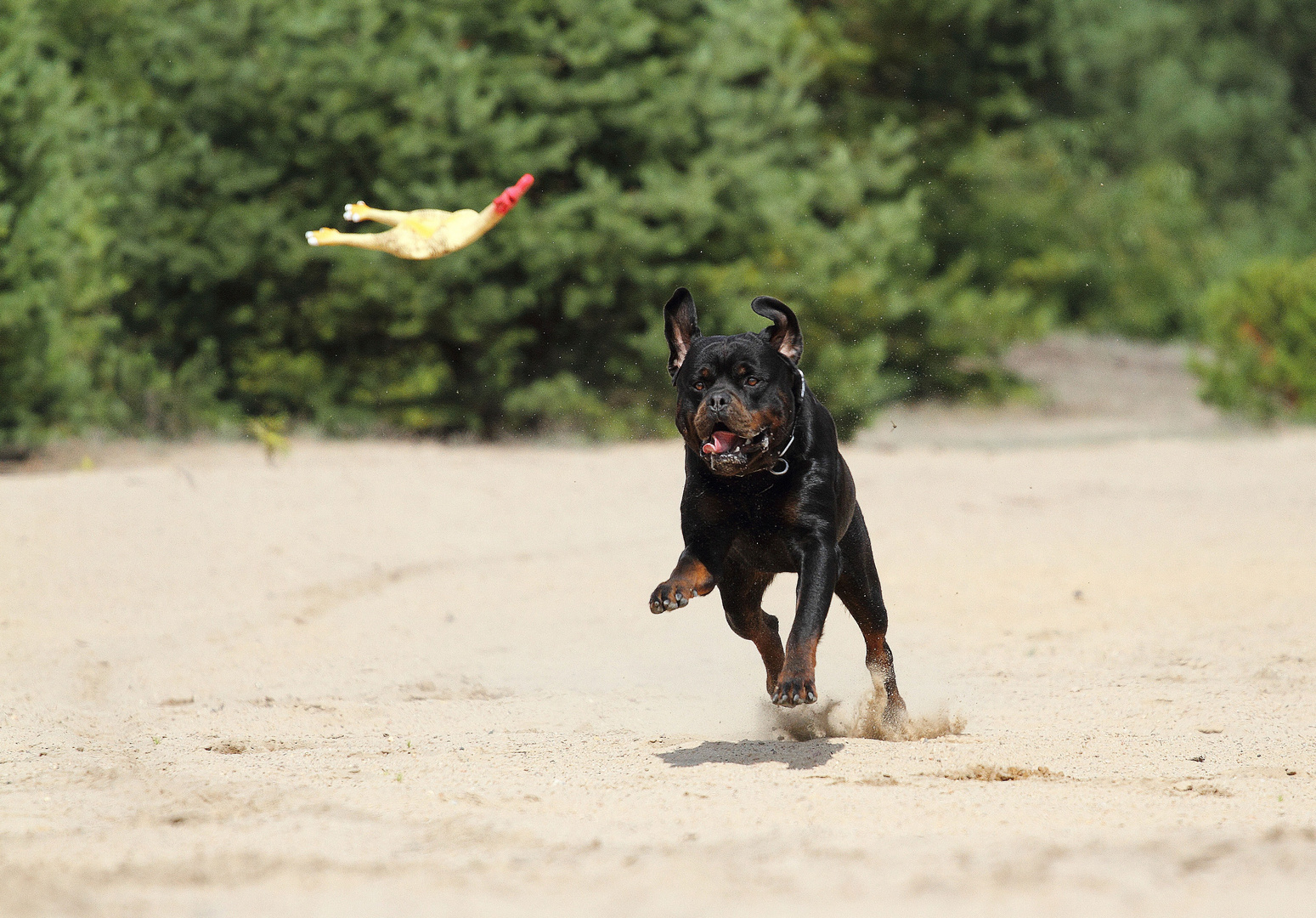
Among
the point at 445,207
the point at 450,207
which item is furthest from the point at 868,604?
the point at 450,207

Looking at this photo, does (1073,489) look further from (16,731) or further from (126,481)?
(16,731)

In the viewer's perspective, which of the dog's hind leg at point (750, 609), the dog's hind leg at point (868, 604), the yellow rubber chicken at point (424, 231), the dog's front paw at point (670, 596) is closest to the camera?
the dog's front paw at point (670, 596)

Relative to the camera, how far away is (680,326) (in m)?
5.51

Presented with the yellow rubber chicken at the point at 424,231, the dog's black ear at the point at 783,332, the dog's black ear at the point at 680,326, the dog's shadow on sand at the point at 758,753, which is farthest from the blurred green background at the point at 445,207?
the dog's black ear at the point at 783,332

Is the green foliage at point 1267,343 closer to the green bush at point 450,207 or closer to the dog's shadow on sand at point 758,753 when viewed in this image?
the green bush at point 450,207

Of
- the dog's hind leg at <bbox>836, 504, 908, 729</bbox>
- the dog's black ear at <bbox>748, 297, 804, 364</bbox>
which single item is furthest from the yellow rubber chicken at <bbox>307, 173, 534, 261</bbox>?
the dog's hind leg at <bbox>836, 504, 908, 729</bbox>

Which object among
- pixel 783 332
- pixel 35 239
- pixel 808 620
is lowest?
pixel 808 620

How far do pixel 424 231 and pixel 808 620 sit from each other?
2186mm

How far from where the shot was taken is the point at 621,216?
1812cm

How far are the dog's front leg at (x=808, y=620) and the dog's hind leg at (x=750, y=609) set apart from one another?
1.34ft

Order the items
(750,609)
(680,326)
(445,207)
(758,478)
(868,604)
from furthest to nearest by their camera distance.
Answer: (445,207)
(868,604)
(750,609)
(680,326)
(758,478)

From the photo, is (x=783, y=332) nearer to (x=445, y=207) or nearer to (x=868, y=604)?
(x=868, y=604)

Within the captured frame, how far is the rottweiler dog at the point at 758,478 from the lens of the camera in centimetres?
499

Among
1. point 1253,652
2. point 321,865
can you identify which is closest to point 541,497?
point 1253,652
